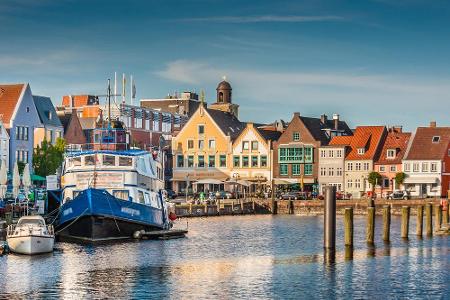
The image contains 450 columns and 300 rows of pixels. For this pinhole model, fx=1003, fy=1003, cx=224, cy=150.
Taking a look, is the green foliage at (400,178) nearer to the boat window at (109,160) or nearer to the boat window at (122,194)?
the boat window at (122,194)

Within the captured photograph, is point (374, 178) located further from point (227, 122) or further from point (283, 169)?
point (227, 122)

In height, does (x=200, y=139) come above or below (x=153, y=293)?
above

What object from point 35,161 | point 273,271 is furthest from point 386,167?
point 273,271

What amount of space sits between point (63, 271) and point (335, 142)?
311ft

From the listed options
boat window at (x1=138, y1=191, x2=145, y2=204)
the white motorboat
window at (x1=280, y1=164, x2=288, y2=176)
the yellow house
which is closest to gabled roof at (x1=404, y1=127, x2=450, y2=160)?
window at (x1=280, y1=164, x2=288, y2=176)

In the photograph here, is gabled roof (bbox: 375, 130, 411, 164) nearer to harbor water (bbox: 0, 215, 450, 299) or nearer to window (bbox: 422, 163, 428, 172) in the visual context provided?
window (bbox: 422, 163, 428, 172)

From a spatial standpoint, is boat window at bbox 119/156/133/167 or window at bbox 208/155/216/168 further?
window at bbox 208/155/216/168

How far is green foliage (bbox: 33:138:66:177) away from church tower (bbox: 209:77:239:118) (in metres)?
48.0

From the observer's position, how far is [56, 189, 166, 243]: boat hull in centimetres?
6856

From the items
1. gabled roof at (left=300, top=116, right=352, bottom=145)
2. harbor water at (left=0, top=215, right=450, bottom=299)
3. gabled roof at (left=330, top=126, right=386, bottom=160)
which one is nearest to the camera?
harbor water at (left=0, top=215, right=450, bottom=299)

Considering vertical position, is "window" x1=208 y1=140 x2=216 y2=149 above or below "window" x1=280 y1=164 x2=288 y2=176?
above

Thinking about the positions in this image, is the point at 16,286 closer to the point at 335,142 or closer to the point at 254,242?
the point at 254,242

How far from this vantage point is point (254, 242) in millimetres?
74125

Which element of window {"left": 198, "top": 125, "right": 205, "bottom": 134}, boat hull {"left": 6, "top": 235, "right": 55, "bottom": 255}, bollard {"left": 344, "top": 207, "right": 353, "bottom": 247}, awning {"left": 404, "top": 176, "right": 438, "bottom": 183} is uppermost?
window {"left": 198, "top": 125, "right": 205, "bottom": 134}
